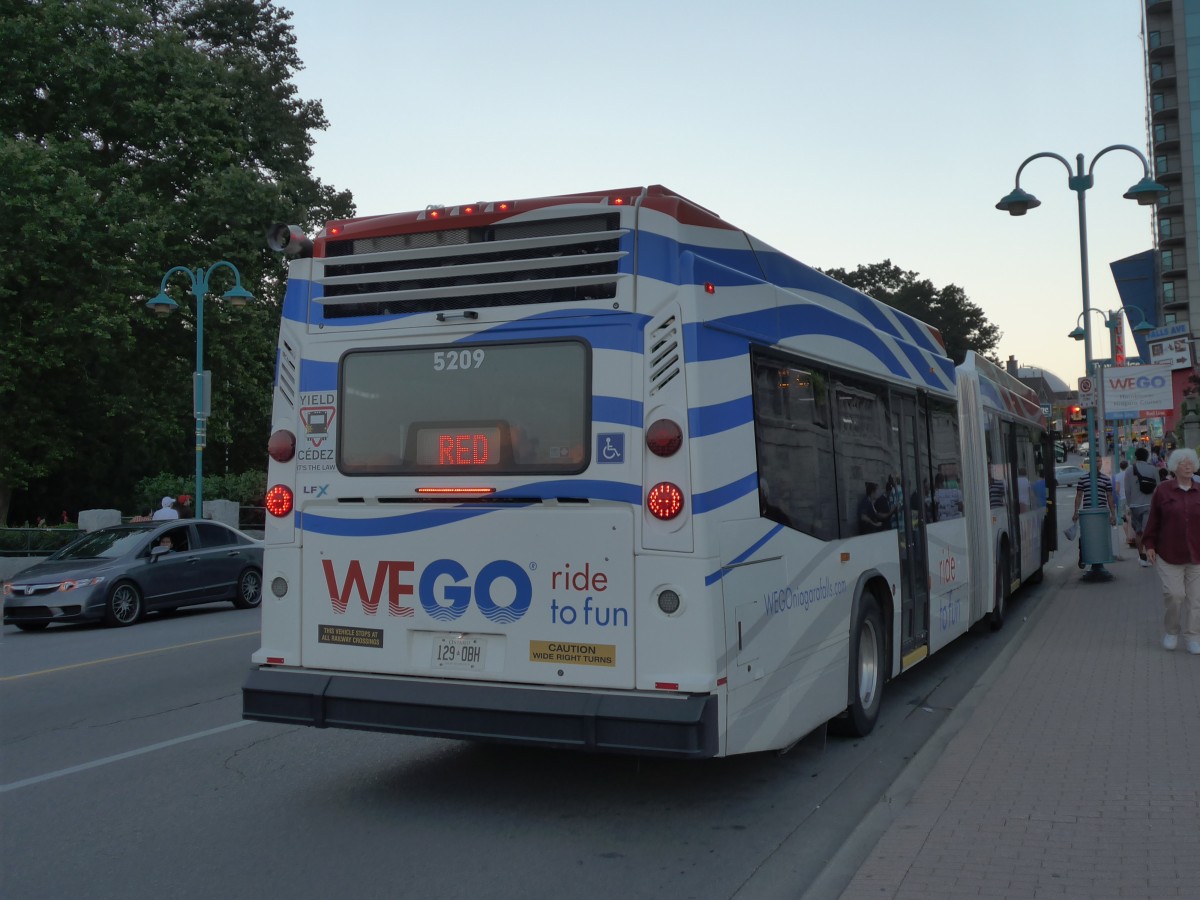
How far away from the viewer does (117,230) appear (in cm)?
2908

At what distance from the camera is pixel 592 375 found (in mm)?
6020

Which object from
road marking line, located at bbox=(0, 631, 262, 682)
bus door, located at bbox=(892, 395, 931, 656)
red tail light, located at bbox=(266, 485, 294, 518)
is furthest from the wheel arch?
road marking line, located at bbox=(0, 631, 262, 682)

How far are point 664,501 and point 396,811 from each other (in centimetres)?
231

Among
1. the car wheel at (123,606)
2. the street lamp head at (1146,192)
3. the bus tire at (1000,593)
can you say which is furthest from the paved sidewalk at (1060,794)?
the car wheel at (123,606)

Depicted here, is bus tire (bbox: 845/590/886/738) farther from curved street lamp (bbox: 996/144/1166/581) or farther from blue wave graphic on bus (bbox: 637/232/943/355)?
curved street lamp (bbox: 996/144/1166/581)

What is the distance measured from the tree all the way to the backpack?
49124mm

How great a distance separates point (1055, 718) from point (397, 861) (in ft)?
15.9

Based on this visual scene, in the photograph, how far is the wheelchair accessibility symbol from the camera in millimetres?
5895

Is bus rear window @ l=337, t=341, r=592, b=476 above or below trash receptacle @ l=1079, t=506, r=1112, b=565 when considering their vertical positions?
above

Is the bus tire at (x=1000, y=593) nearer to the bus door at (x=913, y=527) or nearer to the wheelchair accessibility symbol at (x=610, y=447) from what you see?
the bus door at (x=913, y=527)

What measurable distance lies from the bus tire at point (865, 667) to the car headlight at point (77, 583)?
11908 millimetres

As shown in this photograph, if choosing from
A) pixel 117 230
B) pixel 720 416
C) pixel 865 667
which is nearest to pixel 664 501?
pixel 720 416

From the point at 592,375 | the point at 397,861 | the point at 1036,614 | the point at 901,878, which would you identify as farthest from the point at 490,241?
the point at 1036,614

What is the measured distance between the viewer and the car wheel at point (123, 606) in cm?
1644
